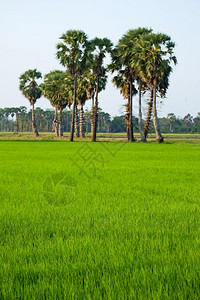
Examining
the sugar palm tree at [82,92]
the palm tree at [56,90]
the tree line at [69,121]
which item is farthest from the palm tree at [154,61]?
the tree line at [69,121]

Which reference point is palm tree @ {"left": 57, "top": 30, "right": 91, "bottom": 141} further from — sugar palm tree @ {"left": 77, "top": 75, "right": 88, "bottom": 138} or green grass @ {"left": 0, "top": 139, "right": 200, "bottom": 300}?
green grass @ {"left": 0, "top": 139, "right": 200, "bottom": 300}

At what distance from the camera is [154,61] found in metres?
40.9

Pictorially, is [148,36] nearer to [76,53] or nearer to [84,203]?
[76,53]

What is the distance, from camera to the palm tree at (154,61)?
136ft

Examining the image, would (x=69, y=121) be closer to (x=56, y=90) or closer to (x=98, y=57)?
(x=56, y=90)

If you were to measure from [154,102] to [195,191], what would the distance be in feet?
114

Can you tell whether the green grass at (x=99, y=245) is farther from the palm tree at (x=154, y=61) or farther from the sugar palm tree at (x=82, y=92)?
the sugar palm tree at (x=82, y=92)

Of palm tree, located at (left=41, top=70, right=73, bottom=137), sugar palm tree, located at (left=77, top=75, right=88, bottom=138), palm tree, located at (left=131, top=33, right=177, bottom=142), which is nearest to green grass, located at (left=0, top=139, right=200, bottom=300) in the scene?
palm tree, located at (left=131, top=33, right=177, bottom=142)

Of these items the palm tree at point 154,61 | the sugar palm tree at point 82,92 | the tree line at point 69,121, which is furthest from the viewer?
the tree line at point 69,121

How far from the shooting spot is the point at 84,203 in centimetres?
638

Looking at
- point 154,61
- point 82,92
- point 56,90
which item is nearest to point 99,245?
point 154,61

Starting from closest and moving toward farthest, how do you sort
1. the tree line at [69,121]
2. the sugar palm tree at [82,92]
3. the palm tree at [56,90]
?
the sugar palm tree at [82,92]
the palm tree at [56,90]
the tree line at [69,121]

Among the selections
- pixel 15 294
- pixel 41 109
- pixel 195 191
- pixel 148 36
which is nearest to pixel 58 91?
pixel 148 36

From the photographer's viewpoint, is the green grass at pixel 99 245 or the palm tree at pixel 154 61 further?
the palm tree at pixel 154 61
